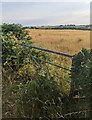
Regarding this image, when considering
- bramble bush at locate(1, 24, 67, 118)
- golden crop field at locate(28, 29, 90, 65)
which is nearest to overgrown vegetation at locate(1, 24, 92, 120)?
bramble bush at locate(1, 24, 67, 118)

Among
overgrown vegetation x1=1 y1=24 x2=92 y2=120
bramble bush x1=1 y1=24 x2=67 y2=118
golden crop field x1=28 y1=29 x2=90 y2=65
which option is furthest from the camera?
golden crop field x1=28 y1=29 x2=90 y2=65

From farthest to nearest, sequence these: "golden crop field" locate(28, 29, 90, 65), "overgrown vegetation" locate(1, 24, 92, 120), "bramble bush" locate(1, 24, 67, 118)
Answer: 1. "golden crop field" locate(28, 29, 90, 65)
2. "bramble bush" locate(1, 24, 67, 118)
3. "overgrown vegetation" locate(1, 24, 92, 120)

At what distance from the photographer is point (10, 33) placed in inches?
391

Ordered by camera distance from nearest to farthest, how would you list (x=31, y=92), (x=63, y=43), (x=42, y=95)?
(x=42, y=95)
(x=31, y=92)
(x=63, y=43)

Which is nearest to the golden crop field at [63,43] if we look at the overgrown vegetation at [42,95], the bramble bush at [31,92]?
the bramble bush at [31,92]

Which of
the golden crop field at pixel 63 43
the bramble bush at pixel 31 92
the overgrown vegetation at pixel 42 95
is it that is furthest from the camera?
the golden crop field at pixel 63 43

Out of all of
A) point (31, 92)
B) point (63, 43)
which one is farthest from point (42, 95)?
point (63, 43)

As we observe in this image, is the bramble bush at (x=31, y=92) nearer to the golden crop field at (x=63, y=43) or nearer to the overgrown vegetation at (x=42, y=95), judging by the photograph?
the overgrown vegetation at (x=42, y=95)

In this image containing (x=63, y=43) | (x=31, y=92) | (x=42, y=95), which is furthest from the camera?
(x=63, y=43)

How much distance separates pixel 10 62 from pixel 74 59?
377 cm

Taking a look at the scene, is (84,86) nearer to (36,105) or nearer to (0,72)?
(36,105)

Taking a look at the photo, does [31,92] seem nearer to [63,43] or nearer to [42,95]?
[42,95]

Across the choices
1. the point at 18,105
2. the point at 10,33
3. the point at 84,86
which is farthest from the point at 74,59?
the point at 10,33

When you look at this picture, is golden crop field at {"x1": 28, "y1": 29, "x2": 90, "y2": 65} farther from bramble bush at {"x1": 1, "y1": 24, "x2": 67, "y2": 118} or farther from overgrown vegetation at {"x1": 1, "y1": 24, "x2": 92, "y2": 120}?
overgrown vegetation at {"x1": 1, "y1": 24, "x2": 92, "y2": 120}
